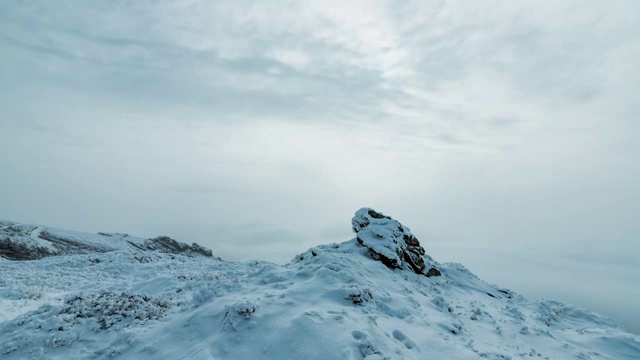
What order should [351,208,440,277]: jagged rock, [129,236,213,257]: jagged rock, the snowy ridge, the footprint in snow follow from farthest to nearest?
1. [129,236,213,257]: jagged rock
2. the snowy ridge
3. [351,208,440,277]: jagged rock
4. the footprint in snow

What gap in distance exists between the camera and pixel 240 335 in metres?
9.03

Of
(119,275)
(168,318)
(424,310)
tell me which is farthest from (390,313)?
(119,275)

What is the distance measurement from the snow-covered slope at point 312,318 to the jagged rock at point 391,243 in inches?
2.9

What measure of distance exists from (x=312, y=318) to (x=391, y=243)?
9406 mm

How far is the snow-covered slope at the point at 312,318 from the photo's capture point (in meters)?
8.92

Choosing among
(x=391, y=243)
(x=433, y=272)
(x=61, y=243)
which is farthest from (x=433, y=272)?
(x=61, y=243)

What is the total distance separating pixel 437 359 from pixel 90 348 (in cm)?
847

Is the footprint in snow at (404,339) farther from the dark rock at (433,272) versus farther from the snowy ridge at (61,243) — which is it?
the snowy ridge at (61,243)

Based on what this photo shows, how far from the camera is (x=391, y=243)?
1798 cm

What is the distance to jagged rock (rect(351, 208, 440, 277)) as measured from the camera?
17.3 m

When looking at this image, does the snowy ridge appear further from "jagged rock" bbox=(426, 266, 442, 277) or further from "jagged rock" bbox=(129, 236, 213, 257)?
"jagged rock" bbox=(426, 266, 442, 277)

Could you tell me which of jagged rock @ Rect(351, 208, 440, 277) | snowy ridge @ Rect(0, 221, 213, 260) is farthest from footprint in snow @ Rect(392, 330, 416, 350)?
snowy ridge @ Rect(0, 221, 213, 260)

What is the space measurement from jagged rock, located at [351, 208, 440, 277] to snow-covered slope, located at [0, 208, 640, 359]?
0.07 metres

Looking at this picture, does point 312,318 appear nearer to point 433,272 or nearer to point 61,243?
point 433,272
